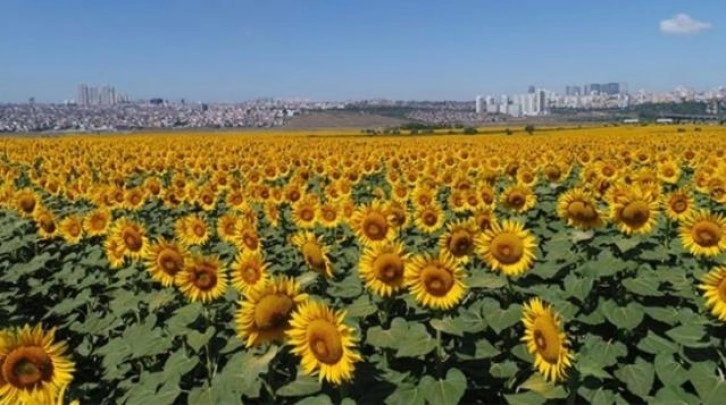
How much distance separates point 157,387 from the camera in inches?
171

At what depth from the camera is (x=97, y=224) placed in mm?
7910

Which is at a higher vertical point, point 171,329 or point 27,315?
point 171,329

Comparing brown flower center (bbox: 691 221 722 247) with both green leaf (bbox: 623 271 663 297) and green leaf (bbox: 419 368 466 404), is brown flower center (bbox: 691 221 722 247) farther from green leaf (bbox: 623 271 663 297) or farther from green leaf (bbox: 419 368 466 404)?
green leaf (bbox: 419 368 466 404)

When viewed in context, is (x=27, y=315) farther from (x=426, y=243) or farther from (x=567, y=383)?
(x=567, y=383)

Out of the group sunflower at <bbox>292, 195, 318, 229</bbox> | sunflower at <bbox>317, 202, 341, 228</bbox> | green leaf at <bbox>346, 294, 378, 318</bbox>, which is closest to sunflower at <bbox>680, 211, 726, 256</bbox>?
green leaf at <bbox>346, 294, 378, 318</bbox>

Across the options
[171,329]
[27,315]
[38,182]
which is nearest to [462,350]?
[171,329]

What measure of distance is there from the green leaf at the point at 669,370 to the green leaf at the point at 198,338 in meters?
2.59

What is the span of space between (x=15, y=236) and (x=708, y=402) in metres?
8.72

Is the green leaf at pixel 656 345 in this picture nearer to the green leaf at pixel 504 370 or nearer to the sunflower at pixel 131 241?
the green leaf at pixel 504 370

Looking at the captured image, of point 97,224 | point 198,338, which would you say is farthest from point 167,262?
point 97,224

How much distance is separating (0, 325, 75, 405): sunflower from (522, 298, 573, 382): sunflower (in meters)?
2.30

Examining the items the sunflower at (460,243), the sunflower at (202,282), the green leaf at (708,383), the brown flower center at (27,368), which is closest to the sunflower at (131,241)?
the sunflower at (202,282)

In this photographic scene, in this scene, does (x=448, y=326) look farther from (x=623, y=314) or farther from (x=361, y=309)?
(x=623, y=314)

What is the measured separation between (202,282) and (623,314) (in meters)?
2.69
